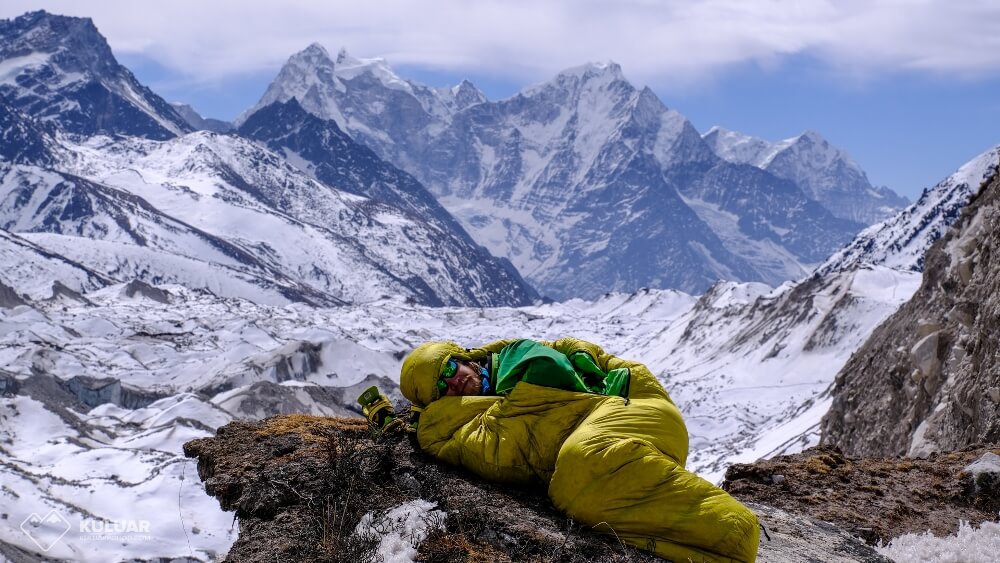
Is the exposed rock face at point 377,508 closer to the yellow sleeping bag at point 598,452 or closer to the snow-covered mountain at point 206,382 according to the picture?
the yellow sleeping bag at point 598,452

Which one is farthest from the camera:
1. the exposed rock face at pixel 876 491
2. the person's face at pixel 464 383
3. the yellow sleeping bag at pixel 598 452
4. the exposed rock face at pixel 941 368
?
the exposed rock face at pixel 941 368

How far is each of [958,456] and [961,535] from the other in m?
3.02

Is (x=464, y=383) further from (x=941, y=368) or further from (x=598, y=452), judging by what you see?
(x=941, y=368)

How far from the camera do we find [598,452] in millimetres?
6305

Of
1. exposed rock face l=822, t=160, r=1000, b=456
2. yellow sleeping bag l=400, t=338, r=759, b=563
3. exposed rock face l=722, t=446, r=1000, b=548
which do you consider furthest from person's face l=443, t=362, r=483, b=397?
exposed rock face l=822, t=160, r=1000, b=456

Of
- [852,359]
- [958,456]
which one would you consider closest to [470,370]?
[958,456]

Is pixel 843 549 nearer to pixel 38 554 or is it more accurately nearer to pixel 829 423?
pixel 829 423

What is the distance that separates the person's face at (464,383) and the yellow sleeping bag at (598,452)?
0.52 ft

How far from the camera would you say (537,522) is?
20.7ft

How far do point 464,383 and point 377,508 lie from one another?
5.41ft

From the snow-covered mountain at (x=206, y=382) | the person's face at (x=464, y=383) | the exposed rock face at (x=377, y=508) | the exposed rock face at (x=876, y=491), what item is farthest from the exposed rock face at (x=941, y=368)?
the snow-covered mountain at (x=206, y=382)

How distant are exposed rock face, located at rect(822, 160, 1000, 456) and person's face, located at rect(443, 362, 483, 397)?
838 centimetres

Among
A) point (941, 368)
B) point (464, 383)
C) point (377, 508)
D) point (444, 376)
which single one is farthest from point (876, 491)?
point (941, 368)

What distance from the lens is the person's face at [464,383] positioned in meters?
7.91
